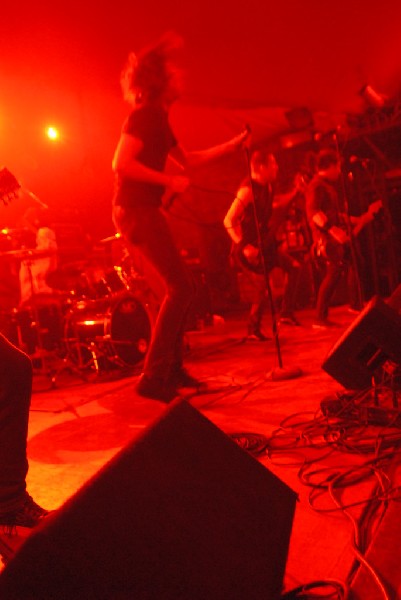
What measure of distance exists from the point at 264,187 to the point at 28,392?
4.58 meters

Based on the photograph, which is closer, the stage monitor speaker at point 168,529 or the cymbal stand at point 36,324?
the stage monitor speaker at point 168,529

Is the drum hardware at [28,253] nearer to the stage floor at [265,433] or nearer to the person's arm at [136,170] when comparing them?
the stage floor at [265,433]

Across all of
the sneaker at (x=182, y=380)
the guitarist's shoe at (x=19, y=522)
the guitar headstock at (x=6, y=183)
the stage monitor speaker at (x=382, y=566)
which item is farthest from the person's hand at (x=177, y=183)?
the stage monitor speaker at (x=382, y=566)

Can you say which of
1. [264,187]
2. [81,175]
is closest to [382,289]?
[264,187]

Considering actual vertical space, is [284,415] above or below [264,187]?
below

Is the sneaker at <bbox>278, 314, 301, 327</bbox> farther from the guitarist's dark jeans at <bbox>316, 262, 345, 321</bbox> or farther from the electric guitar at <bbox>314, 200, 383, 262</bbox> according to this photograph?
the electric guitar at <bbox>314, 200, 383, 262</bbox>

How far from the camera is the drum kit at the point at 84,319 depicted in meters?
5.47

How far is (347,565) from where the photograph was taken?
146cm

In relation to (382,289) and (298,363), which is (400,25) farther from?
(298,363)

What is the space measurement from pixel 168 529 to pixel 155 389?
7.94ft

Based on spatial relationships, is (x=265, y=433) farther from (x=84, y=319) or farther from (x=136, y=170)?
(x=84, y=319)

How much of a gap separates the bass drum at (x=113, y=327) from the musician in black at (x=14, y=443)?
3669 mm

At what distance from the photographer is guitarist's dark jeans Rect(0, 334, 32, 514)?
159 centimetres

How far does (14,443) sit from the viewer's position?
1634 millimetres
